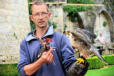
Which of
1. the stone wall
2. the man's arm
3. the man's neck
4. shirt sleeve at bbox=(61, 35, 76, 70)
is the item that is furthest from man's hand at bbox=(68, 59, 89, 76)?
the stone wall

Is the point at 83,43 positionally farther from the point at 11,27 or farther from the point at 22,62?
the point at 11,27

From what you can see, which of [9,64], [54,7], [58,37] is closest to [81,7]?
[54,7]

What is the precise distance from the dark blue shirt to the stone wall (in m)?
5.45

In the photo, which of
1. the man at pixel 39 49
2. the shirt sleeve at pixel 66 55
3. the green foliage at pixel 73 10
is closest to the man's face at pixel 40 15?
the man at pixel 39 49

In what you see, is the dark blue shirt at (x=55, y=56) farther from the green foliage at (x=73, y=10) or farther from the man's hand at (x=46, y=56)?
the green foliage at (x=73, y=10)

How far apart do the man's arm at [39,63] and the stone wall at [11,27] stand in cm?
560

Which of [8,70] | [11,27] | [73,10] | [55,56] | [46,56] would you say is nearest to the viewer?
[46,56]

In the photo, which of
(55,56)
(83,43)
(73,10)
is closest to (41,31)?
(55,56)

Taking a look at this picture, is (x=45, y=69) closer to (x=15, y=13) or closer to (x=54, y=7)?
(x=15, y=13)

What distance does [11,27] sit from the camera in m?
7.23

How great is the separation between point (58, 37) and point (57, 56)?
168 millimetres

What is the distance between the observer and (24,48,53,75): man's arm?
4.97 feet

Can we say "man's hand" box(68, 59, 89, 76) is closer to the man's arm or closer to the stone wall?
the man's arm

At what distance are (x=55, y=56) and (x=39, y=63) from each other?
206 millimetres
